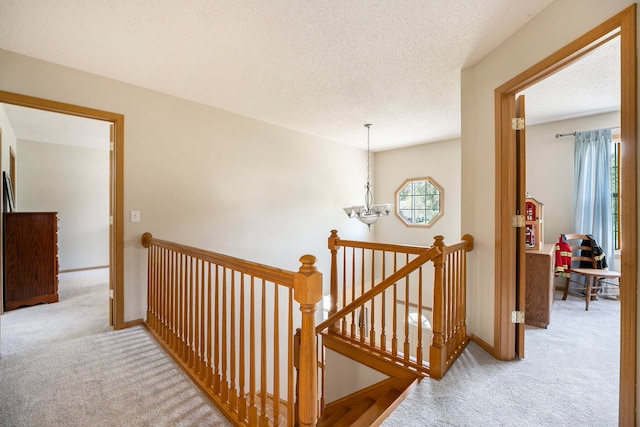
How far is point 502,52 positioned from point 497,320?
6.63ft

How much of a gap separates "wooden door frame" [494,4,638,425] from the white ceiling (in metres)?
0.42

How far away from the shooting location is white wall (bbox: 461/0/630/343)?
5.82ft

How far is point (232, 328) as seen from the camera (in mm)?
1683

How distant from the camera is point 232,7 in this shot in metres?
1.78

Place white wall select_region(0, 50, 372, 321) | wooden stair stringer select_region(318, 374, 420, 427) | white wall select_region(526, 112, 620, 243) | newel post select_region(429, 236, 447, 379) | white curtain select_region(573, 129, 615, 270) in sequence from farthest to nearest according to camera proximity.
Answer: white wall select_region(526, 112, 620, 243)
white curtain select_region(573, 129, 615, 270)
white wall select_region(0, 50, 372, 321)
newel post select_region(429, 236, 447, 379)
wooden stair stringer select_region(318, 374, 420, 427)

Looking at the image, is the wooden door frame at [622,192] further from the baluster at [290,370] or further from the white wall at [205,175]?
the white wall at [205,175]

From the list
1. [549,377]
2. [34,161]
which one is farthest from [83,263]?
[549,377]

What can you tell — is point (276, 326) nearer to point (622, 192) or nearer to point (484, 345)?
point (622, 192)

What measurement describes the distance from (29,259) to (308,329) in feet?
12.9

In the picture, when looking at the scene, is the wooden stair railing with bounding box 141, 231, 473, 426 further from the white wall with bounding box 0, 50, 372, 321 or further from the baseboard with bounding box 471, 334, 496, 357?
the white wall with bounding box 0, 50, 372, 321

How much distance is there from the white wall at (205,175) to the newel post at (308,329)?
2371 mm

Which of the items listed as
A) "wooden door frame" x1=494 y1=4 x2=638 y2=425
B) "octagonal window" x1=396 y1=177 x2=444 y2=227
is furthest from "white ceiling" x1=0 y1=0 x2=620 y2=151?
"octagonal window" x1=396 y1=177 x2=444 y2=227

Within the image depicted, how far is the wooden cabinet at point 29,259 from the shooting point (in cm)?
318

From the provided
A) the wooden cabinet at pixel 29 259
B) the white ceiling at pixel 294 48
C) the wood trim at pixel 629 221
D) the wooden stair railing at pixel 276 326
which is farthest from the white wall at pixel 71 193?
the wood trim at pixel 629 221
